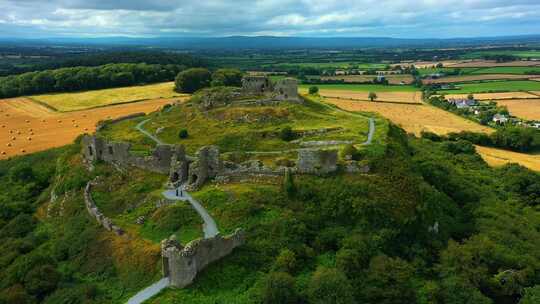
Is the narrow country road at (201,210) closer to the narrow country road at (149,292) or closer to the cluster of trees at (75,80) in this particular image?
the narrow country road at (149,292)

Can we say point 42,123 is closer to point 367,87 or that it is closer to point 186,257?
point 186,257

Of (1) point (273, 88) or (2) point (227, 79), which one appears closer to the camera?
(1) point (273, 88)

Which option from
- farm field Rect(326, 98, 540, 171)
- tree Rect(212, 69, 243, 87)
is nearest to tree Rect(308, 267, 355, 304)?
farm field Rect(326, 98, 540, 171)

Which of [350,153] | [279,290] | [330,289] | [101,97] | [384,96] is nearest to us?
[279,290]

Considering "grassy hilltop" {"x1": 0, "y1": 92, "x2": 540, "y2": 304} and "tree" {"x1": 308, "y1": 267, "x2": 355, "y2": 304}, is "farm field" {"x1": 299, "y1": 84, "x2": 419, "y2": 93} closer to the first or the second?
"grassy hilltop" {"x1": 0, "y1": 92, "x2": 540, "y2": 304}

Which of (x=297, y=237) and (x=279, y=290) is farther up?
(x=297, y=237)

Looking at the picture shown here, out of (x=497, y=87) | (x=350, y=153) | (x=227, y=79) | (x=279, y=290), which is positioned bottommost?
(x=279, y=290)

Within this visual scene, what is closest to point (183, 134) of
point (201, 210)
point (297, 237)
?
point (201, 210)
